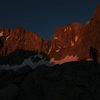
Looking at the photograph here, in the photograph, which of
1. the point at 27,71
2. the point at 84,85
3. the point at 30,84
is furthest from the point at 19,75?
the point at 84,85

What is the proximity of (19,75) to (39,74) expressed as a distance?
5.29 meters

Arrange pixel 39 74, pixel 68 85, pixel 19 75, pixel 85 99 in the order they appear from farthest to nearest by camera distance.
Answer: pixel 19 75
pixel 39 74
pixel 68 85
pixel 85 99

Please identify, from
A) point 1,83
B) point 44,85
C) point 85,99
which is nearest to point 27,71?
point 1,83

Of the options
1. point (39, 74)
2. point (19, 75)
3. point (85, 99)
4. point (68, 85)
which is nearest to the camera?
point (85, 99)

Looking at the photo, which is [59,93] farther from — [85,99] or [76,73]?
[76,73]

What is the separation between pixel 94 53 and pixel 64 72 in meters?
8.50

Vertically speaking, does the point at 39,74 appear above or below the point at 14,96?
above

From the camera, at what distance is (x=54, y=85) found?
4556cm

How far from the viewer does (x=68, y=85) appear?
45.4m

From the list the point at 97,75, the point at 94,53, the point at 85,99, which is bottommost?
the point at 85,99

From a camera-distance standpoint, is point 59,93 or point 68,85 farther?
point 68,85

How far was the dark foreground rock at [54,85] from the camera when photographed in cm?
4250

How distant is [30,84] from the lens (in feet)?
155

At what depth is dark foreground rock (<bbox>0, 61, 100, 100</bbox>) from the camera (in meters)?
42.5
